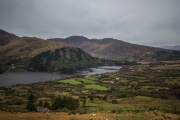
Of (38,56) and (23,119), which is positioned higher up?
(38,56)

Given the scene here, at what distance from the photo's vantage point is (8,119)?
68.8 ft

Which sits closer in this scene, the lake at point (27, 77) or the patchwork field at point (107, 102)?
the patchwork field at point (107, 102)

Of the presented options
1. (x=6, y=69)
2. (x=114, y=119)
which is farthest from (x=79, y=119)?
(x=6, y=69)

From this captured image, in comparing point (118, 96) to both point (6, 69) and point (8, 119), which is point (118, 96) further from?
point (6, 69)

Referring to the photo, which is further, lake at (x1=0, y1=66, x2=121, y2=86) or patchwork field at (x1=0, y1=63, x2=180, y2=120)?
lake at (x1=0, y1=66, x2=121, y2=86)

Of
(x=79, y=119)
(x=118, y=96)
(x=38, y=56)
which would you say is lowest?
(x=118, y=96)

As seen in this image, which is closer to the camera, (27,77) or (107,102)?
(107,102)

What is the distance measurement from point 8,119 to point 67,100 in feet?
42.9

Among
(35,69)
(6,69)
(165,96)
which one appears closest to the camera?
(165,96)

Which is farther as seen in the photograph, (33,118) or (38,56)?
(38,56)

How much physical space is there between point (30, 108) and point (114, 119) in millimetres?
15861

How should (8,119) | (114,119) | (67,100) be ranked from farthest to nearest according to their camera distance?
(67,100) → (114,119) → (8,119)

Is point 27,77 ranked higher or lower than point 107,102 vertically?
lower

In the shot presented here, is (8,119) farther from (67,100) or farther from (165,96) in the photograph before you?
(165,96)
